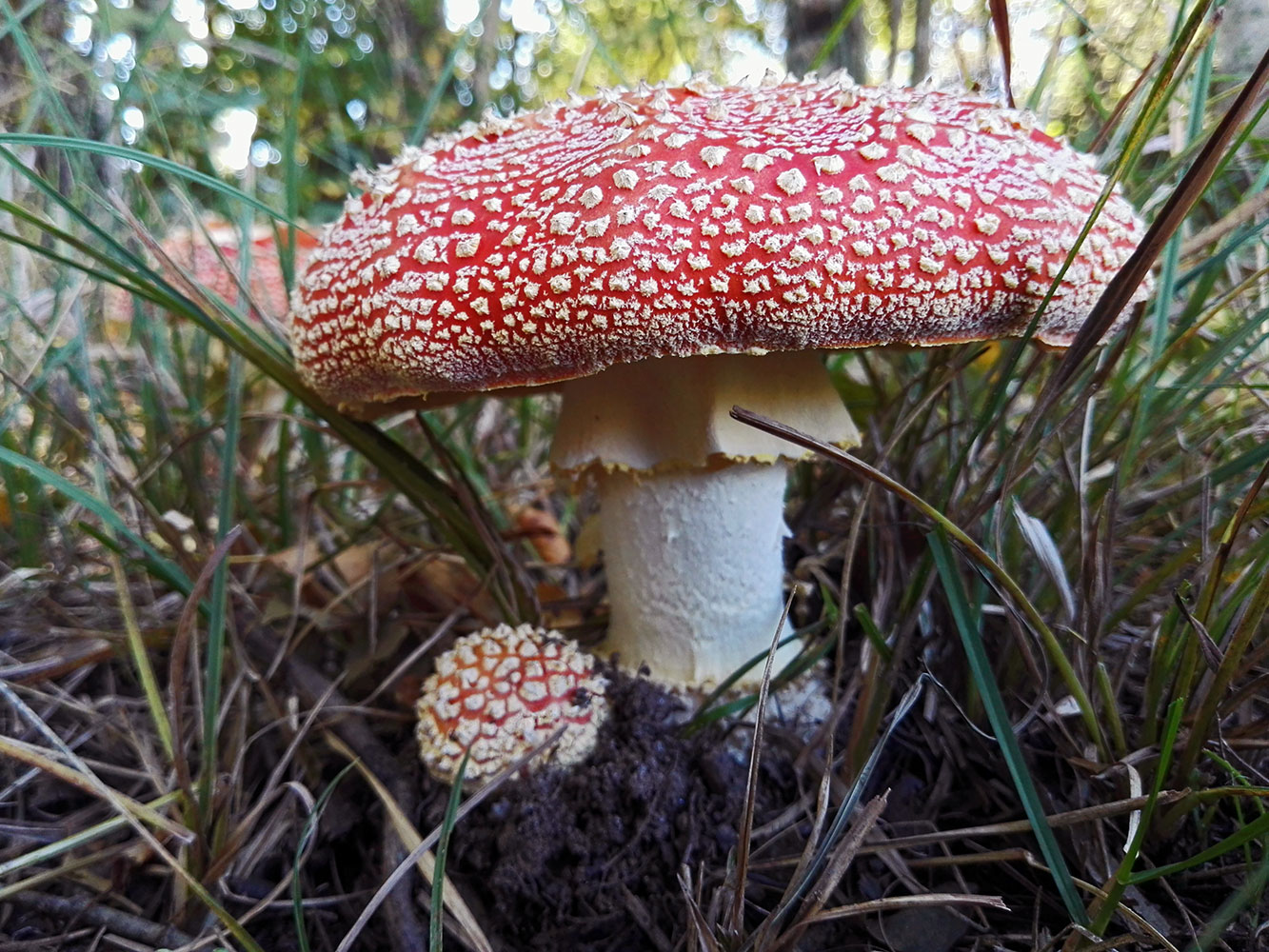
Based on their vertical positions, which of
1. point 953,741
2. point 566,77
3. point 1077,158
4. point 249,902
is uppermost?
point 566,77

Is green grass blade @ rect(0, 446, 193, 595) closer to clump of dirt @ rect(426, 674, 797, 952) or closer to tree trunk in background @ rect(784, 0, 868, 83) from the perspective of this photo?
clump of dirt @ rect(426, 674, 797, 952)

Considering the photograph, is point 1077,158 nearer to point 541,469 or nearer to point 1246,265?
point 1246,265

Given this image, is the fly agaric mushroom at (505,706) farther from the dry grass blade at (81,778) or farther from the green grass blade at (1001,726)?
the green grass blade at (1001,726)

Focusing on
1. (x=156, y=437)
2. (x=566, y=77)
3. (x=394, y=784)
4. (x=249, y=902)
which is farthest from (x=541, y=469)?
(x=566, y=77)

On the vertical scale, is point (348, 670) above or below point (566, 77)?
below

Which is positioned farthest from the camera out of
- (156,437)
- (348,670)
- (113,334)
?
(113,334)
